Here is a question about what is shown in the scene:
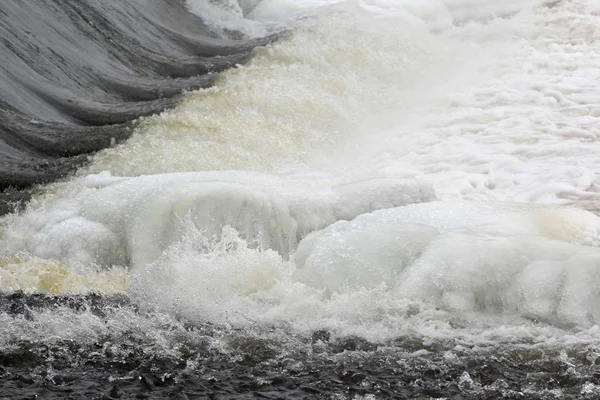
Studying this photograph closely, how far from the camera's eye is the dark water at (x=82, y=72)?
8.16 meters

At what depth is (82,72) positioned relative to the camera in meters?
9.62

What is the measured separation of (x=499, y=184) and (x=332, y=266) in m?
2.64

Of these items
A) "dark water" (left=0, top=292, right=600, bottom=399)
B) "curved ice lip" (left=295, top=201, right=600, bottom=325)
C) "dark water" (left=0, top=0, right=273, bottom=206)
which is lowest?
"dark water" (left=0, top=292, right=600, bottom=399)

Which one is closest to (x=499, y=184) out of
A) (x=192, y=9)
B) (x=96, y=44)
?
(x=96, y=44)

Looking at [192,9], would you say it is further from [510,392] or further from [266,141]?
[510,392]

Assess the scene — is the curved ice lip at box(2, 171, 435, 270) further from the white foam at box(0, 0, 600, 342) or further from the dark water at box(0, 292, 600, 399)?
the dark water at box(0, 292, 600, 399)

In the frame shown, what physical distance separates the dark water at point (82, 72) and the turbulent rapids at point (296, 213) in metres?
0.03

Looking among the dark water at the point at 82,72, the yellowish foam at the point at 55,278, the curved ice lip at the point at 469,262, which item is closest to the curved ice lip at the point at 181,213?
the yellowish foam at the point at 55,278

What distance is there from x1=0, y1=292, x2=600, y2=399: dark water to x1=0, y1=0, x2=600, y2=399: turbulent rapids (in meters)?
0.01

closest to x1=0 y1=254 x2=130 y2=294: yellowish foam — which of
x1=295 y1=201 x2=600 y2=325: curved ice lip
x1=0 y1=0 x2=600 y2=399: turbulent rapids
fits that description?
x1=0 y1=0 x2=600 y2=399: turbulent rapids

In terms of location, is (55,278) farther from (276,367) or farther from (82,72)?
(82,72)

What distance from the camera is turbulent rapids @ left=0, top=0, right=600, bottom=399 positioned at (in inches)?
175

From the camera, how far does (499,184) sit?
24.0 feet

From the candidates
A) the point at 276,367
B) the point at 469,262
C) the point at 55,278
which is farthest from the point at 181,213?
the point at 469,262
